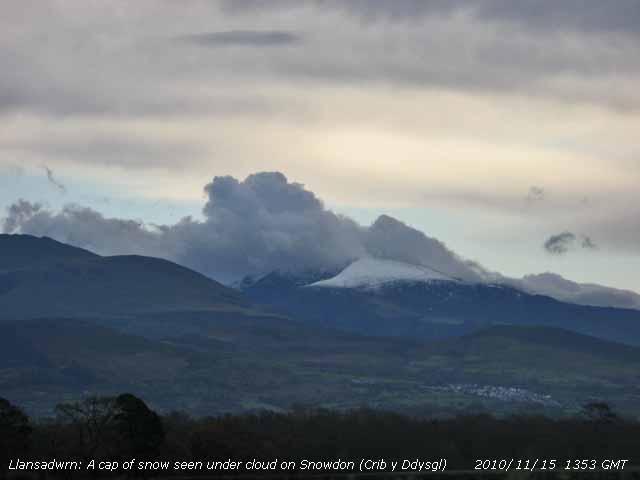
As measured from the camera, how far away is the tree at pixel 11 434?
5915 inches

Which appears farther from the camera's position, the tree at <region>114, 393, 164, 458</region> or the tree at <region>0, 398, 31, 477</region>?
the tree at <region>114, 393, 164, 458</region>

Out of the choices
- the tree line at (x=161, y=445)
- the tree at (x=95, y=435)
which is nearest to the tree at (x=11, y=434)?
the tree line at (x=161, y=445)

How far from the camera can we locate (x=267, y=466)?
535ft

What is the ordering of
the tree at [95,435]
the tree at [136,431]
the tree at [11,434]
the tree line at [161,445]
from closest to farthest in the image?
the tree at [11,434] → the tree at [136,431] → the tree line at [161,445] → the tree at [95,435]

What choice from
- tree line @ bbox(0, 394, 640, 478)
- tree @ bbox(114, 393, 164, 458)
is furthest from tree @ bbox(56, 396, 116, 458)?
tree @ bbox(114, 393, 164, 458)

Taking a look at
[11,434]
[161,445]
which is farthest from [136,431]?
[11,434]

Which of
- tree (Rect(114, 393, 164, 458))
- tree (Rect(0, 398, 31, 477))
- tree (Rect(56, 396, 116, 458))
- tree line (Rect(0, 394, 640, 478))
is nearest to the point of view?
tree (Rect(0, 398, 31, 477))

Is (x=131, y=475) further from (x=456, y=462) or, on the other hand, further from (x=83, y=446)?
(x=456, y=462)

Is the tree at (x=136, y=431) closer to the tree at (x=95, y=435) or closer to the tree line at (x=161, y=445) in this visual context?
the tree line at (x=161, y=445)

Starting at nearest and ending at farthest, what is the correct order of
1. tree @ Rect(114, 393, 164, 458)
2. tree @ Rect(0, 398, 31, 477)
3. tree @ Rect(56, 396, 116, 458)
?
tree @ Rect(0, 398, 31, 477) → tree @ Rect(114, 393, 164, 458) → tree @ Rect(56, 396, 116, 458)

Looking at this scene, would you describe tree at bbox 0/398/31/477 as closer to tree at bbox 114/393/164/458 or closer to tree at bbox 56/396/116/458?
tree at bbox 56/396/116/458

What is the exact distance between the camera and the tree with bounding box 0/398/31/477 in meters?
150

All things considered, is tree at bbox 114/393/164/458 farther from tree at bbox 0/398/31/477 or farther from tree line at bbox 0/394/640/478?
tree at bbox 0/398/31/477

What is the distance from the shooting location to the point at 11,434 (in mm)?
151750
